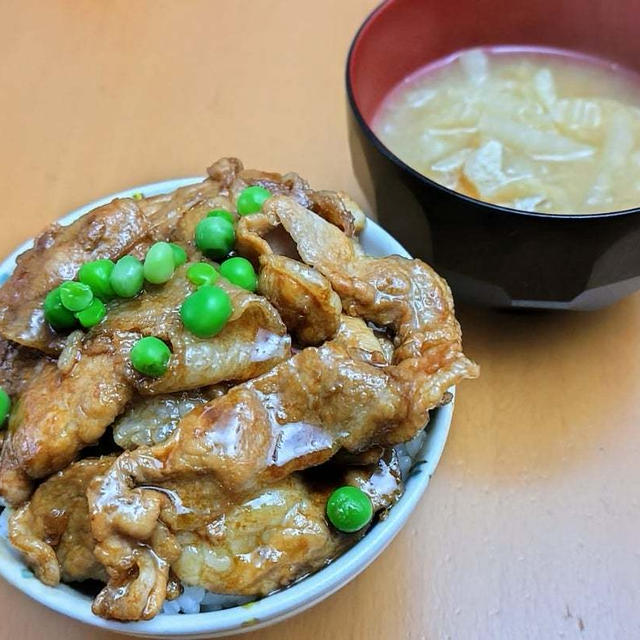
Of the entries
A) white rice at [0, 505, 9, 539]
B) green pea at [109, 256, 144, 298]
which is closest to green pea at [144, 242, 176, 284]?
green pea at [109, 256, 144, 298]

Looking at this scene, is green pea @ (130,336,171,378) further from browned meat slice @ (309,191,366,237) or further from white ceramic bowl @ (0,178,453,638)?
browned meat slice @ (309,191,366,237)

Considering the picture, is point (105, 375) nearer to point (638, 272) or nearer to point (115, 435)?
point (115, 435)

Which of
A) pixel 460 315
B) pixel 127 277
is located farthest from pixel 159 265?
pixel 460 315

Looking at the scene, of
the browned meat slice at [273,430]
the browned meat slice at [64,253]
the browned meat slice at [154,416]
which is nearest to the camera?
the browned meat slice at [273,430]

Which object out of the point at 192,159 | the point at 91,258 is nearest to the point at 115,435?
the point at 91,258

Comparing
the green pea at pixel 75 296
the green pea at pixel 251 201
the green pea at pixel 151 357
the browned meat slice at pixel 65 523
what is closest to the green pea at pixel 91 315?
the green pea at pixel 75 296

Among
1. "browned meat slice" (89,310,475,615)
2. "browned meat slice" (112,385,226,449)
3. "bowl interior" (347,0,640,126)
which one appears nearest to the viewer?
"browned meat slice" (89,310,475,615)

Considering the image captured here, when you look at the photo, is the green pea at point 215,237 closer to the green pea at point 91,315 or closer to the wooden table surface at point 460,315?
the green pea at point 91,315
